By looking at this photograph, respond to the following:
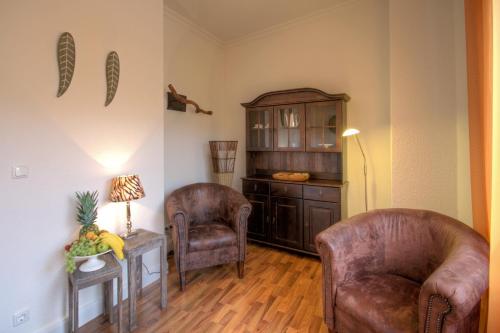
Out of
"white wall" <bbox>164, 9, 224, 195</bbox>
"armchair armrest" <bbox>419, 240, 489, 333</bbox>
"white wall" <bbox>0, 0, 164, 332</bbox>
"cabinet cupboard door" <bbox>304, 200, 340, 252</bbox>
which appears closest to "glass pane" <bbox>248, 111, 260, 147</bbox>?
"white wall" <bbox>164, 9, 224, 195</bbox>

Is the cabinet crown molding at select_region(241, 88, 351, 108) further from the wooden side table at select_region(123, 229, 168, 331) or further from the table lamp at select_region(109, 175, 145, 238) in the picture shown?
the wooden side table at select_region(123, 229, 168, 331)

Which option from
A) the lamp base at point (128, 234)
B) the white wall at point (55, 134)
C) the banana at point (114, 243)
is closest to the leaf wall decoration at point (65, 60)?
the white wall at point (55, 134)

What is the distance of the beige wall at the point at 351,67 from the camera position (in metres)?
2.92

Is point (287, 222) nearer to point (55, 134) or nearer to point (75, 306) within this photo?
point (75, 306)

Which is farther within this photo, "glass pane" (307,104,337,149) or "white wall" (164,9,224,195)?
"white wall" (164,9,224,195)

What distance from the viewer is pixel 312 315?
204cm

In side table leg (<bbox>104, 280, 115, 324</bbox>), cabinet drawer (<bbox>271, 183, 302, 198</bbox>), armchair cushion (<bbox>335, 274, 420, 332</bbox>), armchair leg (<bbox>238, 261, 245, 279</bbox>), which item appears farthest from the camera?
cabinet drawer (<bbox>271, 183, 302, 198</bbox>)

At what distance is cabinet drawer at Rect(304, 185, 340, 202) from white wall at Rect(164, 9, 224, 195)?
5.13 ft

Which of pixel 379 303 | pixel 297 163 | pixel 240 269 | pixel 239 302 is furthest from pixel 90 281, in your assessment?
pixel 297 163

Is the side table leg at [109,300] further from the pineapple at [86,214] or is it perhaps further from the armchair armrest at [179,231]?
the armchair armrest at [179,231]

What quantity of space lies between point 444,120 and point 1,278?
355cm

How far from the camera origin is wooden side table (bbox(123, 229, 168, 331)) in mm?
1867

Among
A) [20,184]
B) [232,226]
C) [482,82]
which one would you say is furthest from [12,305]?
[482,82]

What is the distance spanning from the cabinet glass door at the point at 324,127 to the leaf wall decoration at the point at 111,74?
208cm
